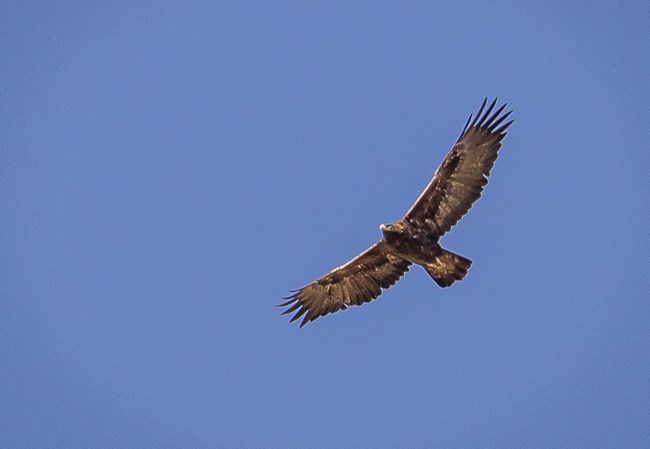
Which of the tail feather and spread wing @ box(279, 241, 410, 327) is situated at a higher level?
spread wing @ box(279, 241, 410, 327)

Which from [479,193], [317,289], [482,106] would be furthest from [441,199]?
[317,289]

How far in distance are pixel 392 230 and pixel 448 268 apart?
4.81ft

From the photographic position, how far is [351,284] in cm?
2164

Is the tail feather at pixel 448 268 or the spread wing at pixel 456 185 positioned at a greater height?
the spread wing at pixel 456 185

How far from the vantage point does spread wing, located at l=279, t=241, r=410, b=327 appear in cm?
2100

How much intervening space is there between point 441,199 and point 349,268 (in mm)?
2688

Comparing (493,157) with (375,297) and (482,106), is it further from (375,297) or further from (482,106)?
(375,297)

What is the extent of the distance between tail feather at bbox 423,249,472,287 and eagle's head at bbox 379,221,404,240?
1.01 m

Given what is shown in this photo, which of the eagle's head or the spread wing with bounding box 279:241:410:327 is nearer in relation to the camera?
the eagle's head

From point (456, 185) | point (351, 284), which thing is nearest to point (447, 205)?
point (456, 185)

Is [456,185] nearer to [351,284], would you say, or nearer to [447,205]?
[447,205]

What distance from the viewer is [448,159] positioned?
20.1m

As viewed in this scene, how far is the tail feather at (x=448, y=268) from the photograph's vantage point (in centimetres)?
1989

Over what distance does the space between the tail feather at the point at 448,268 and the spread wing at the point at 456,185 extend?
1.82 ft
